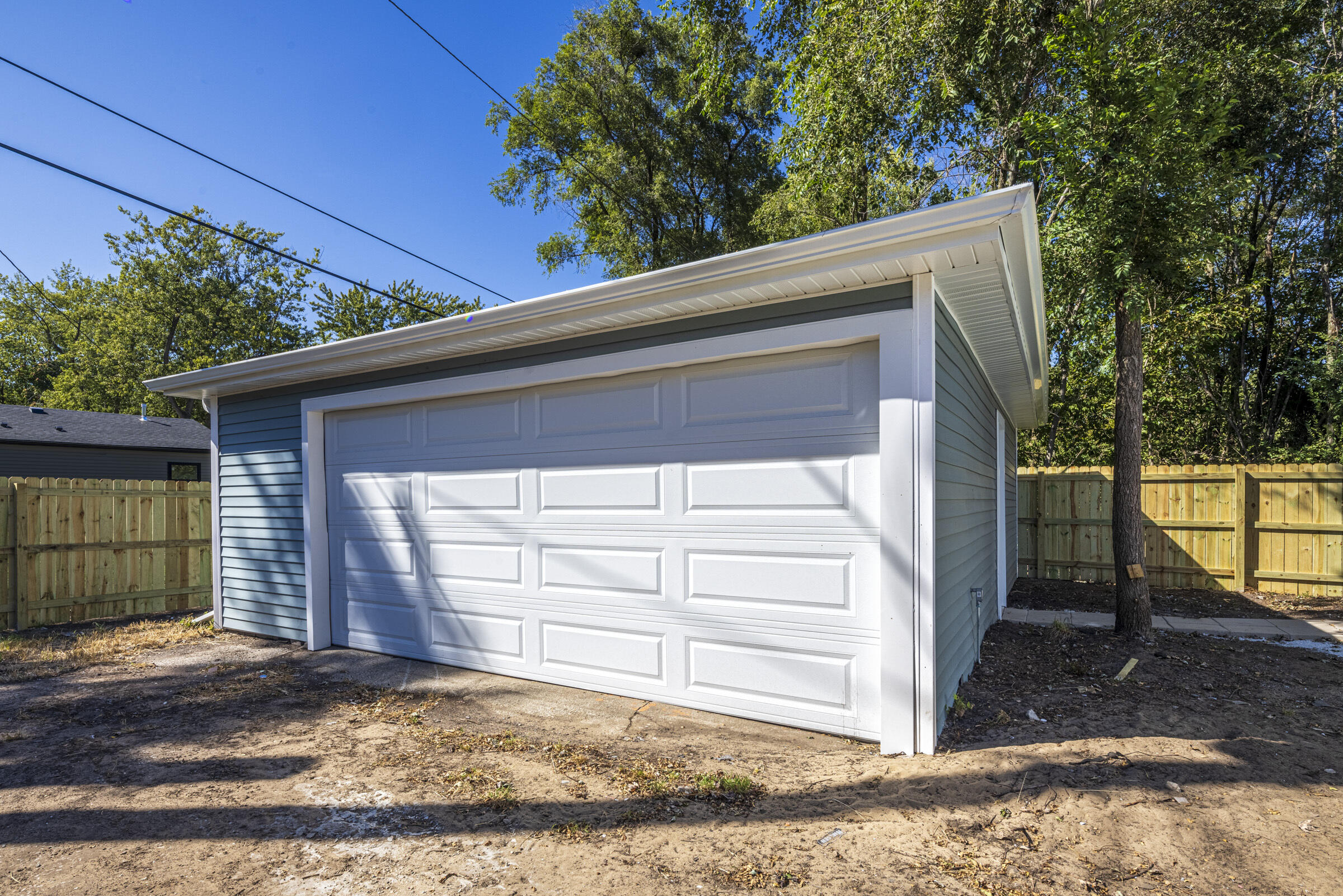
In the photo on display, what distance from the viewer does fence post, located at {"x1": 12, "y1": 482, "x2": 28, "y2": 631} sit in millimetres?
7301

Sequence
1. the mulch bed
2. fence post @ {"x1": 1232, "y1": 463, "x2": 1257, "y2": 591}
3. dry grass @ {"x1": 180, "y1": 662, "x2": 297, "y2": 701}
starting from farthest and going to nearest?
fence post @ {"x1": 1232, "y1": 463, "x2": 1257, "y2": 591} < dry grass @ {"x1": 180, "y1": 662, "x2": 297, "y2": 701} < the mulch bed

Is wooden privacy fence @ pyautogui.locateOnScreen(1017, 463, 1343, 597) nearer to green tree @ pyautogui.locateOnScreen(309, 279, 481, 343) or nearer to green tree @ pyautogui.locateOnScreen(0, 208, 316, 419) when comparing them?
green tree @ pyautogui.locateOnScreen(309, 279, 481, 343)

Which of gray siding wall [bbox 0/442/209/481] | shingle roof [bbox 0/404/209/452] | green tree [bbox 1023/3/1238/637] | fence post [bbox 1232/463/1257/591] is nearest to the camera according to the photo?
green tree [bbox 1023/3/1238/637]

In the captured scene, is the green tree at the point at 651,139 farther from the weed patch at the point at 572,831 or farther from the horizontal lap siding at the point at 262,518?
the weed patch at the point at 572,831

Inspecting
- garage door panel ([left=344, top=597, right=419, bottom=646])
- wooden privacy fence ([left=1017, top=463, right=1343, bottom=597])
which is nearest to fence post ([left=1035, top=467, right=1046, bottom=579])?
wooden privacy fence ([left=1017, top=463, right=1343, bottom=597])

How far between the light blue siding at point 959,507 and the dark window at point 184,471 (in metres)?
20.2

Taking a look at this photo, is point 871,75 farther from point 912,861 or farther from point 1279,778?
point 912,861

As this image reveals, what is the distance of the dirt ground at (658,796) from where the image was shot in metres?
2.46

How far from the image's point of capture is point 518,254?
1902cm

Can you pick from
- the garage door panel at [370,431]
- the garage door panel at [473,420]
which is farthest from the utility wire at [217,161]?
the garage door panel at [473,420]

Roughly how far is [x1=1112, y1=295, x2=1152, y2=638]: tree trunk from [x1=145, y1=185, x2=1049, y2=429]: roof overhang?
85 centimetres

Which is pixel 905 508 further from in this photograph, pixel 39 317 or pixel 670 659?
pixel 39 317

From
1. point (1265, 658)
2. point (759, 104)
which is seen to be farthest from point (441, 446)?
point (759, 104)

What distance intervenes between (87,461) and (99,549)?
37.8 ft
